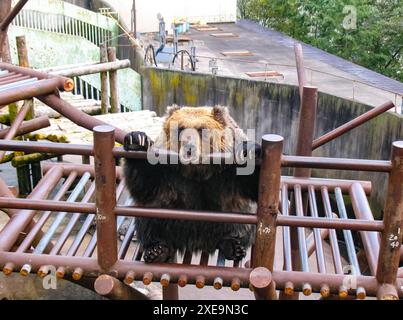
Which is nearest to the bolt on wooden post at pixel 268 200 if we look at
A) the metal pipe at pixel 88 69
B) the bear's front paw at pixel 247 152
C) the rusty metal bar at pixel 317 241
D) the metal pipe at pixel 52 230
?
the bear's front paw at pixel 247 152

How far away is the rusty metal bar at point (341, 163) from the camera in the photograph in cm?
270

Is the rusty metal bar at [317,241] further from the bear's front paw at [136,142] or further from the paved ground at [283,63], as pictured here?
the paved ground at [283,63]

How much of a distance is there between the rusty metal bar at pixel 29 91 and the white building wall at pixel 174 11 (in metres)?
17.9

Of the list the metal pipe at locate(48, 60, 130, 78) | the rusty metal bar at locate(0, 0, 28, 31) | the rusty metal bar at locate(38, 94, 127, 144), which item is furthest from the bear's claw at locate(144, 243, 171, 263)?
the metal pipe at locate(48, 60, 130, 78)

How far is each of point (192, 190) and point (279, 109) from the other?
32.1 ft

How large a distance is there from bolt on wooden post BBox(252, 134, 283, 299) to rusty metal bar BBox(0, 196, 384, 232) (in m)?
0.05

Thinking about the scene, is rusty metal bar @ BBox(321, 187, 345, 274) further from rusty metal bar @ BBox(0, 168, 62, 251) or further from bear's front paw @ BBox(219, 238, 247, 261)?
rusty metal bar @ BBox(0, 168, 62, 251)

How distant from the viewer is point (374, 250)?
11.4 ft

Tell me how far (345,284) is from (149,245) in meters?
1.21

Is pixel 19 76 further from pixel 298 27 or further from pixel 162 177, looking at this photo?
pixel 298 27

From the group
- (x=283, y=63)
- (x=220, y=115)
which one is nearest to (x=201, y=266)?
(x=220, y=115)

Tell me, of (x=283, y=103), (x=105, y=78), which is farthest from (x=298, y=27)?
(x=105, y=78)

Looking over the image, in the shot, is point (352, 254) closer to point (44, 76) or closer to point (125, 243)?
point (125, 243)

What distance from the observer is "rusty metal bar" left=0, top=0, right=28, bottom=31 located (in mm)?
6102
